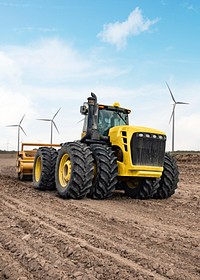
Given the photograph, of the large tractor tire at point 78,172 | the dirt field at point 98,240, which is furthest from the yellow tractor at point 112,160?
the dirt field at point 98,240

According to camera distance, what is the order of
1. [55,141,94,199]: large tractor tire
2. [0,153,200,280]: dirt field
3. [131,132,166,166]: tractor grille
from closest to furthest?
[0,153,200,280]: dirt field, [55,141,94,199]: large tractor tire, [131,132,166,166]: tractor grille

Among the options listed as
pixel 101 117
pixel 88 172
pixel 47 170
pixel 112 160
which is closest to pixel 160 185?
pixel 112 160

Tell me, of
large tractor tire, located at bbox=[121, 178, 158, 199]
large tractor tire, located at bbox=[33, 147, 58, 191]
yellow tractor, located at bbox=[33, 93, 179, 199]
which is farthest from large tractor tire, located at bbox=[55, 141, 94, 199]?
large tractor tire, located at bbox=[33, 147, 58, 191]

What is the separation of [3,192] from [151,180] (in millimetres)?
4210

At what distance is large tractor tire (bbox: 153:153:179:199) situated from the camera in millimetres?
10516

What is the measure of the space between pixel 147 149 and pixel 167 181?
126 centimetres

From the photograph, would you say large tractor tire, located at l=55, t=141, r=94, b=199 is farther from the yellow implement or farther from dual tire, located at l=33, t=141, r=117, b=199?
the yellow implement

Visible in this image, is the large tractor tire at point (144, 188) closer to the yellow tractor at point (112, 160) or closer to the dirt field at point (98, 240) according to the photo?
the yellow tractor at point (112, 160)

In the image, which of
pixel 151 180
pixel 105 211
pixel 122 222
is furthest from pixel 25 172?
pixel 122 222

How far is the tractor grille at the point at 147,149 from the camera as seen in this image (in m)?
9.69

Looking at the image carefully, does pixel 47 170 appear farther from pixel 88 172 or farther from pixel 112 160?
pixel 112 160

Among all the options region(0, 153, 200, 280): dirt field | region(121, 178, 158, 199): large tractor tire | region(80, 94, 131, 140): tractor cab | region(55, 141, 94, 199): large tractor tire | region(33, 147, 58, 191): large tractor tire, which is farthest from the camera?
region(33, 147, 58, 191): large tractor tire

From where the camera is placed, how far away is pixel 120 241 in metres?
5.68

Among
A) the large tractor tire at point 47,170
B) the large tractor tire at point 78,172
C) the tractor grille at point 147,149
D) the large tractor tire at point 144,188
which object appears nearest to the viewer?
the large tractor tire at point 78,172
